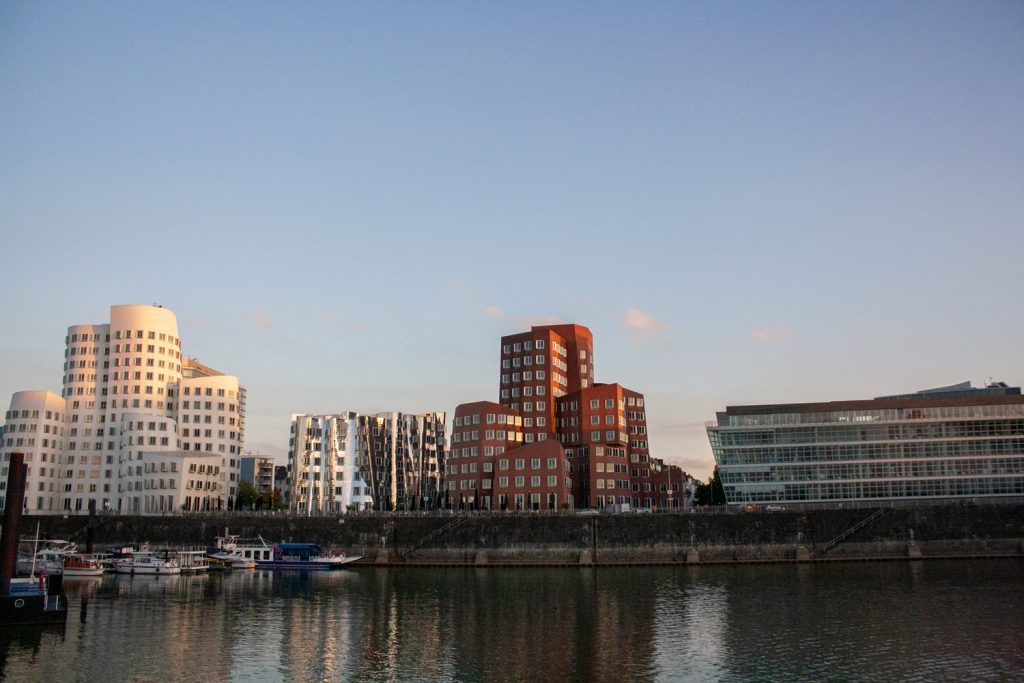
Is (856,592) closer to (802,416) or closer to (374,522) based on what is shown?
(802,416)

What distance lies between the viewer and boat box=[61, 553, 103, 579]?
116 metres

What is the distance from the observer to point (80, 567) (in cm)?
11738

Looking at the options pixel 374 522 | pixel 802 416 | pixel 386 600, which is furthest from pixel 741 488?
pixel 386 600

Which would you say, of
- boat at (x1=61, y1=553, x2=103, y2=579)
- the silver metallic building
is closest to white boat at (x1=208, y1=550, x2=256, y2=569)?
boat at (x1=61, y1=553, x2=103, y2=579)

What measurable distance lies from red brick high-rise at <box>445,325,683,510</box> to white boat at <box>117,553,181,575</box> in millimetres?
54177

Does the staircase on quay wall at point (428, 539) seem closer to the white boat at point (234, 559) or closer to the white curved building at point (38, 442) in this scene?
the white boat at point (234, 559)

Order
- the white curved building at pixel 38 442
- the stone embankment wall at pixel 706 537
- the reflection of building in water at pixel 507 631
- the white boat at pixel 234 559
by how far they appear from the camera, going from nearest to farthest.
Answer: the reflection of building in water at pixel 507 631 → the stone embankment wall at pixel 706 537 → the white boat at pixel 234 559 → the white curved building at pixel 38 442

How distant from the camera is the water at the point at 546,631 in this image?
52.8 meters

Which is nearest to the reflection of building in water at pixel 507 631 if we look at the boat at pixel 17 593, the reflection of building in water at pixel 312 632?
the reflection of building in water at pixel 312 632

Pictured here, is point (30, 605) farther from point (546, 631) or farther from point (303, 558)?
point (303, 558)

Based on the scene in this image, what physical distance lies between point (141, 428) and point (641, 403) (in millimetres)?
109834

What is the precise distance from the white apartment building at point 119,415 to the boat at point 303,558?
53811 millimetres

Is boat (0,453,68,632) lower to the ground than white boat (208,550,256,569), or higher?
higher

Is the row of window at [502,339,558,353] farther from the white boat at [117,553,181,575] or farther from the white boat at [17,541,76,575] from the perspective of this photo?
the white boat at [17,541,76,575]
